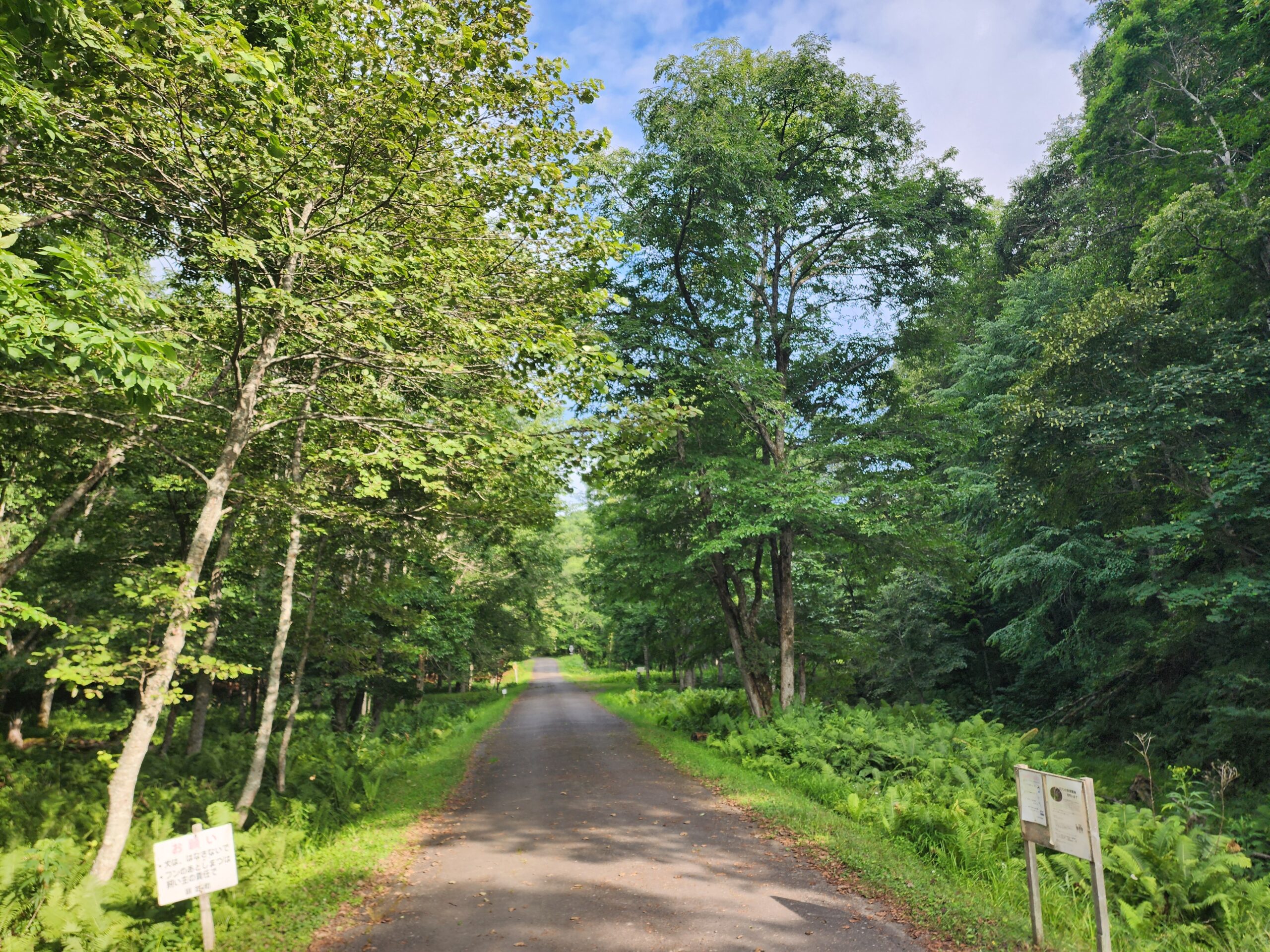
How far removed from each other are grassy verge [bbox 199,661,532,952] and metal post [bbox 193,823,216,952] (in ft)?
0.83

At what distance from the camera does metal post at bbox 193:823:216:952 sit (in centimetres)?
527

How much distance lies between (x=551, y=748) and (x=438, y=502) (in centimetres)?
1035

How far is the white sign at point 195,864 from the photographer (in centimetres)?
499

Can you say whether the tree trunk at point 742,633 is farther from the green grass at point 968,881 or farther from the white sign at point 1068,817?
the white sign at point 1068,817

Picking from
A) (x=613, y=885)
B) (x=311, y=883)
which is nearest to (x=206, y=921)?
(x=311, y=883)

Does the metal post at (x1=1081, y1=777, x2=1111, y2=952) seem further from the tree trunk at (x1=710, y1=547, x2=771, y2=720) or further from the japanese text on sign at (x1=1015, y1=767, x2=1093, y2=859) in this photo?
the tree trunk at (x1=710, y1=547, x2=771, y2=720)

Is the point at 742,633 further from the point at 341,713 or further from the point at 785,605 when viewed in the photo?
the point at 341,713

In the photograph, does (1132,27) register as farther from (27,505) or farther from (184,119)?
(27,505)

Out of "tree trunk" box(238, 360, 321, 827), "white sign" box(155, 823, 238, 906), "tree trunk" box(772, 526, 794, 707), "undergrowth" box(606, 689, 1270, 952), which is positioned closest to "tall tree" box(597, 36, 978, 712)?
"tree trunk" box(772, 526, 794, 707)

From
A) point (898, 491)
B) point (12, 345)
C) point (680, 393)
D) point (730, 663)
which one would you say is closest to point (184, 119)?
point (12, 345)

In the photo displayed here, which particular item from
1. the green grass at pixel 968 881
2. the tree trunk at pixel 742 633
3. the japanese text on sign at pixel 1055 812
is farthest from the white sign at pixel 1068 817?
the tree trunk at pixel 742 633

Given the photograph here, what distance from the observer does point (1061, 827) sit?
17.3 ft

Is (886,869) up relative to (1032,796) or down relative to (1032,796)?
down

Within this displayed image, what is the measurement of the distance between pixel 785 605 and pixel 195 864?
517 inches
